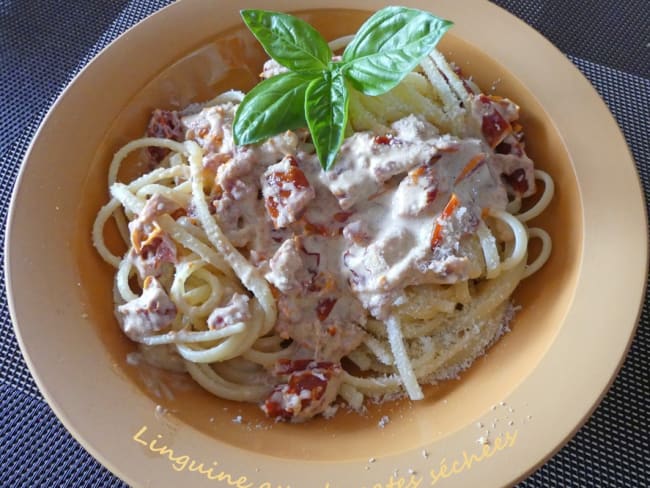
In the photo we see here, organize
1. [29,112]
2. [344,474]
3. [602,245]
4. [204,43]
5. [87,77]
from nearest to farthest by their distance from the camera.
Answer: [344,474] < [602,245] < [87,77] < [204,43] < [29,112]

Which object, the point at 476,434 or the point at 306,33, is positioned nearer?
the point at 476,434

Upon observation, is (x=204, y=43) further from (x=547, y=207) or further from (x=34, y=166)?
(x=547, y=207)

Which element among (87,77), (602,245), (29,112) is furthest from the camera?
(29,112)

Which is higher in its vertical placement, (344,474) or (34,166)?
(34,166)

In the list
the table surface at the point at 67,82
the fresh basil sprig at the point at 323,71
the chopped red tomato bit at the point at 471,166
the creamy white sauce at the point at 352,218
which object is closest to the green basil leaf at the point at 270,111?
the fresh basil sprig at the point at 323,71

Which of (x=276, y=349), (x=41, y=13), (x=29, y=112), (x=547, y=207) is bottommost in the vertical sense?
(x=276, y=349)

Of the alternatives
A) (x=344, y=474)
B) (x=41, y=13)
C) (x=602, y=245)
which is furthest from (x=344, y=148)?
(x=41, y=13)
